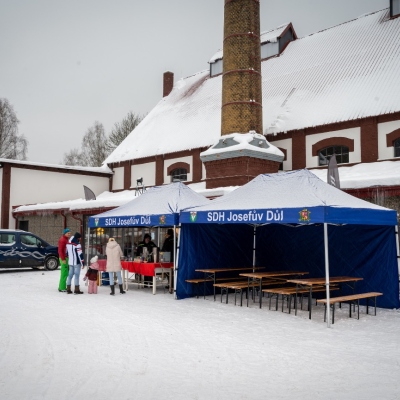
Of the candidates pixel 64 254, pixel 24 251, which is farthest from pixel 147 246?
pixel 24 251

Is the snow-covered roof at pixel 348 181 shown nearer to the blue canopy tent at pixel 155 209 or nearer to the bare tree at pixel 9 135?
the blue canopy tent at pixel 155 209

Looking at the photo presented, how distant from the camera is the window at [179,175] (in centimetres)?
2539

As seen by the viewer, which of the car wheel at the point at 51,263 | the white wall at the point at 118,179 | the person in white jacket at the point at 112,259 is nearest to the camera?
the person in white jacket at the point at 112,259

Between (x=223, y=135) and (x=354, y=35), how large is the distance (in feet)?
30.5

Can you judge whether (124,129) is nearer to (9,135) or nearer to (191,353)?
(9,135)

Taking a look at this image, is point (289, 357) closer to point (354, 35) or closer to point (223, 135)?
point (223, 135)

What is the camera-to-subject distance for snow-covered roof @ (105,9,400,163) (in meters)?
19.9

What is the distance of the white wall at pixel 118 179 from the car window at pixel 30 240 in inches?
441

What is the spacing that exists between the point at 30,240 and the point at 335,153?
13.0 meters

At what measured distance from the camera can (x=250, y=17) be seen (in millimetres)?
20625

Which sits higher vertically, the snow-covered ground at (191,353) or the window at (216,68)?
the window at (216,68)

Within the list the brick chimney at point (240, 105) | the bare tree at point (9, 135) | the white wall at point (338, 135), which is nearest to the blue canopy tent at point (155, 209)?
the brick chimney at point (240, 105)

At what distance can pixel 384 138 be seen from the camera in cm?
1833

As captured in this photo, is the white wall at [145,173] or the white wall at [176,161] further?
the white wall at [145,173]
